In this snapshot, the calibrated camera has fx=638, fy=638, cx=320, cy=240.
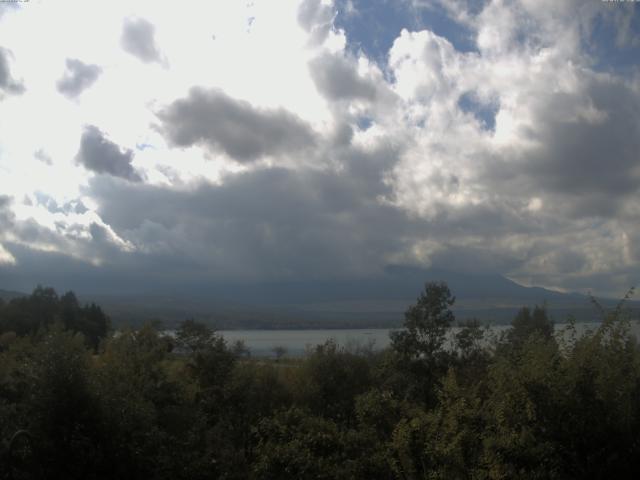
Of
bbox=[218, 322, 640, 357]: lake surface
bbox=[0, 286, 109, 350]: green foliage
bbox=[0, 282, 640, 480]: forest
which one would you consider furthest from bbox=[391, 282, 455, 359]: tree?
bbox=[0, 286, 109, 350]: green foliage

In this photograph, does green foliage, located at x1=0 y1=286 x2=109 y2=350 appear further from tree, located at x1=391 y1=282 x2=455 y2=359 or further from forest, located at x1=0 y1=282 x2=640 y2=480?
forest, located at x1=0 y1=282 x2=640 y2=480

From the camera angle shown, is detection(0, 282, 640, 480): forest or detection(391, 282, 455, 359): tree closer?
detection(0, 282, 640, 480): forest

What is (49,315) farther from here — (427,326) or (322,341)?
(427,326)

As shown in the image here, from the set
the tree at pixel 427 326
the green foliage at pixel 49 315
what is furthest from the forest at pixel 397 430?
the green foliage at pixel 49 315

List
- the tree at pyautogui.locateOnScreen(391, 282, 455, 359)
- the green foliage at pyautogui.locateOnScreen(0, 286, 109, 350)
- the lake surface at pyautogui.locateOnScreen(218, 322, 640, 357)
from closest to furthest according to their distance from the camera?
the lake surface at pyautogui.locateOnScreen(218, 322, 640, 357) → the tree at pyautogui.locateOnScreen(391, 282, 455, 359) → the green foliage at pyautogui.locateOnScreen(0, 286, 109, 350)

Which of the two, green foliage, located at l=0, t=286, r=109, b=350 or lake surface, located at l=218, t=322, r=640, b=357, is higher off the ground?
green foliage, located at l=0, t=286, r=109, b=350

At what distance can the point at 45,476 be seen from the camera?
38.9ft

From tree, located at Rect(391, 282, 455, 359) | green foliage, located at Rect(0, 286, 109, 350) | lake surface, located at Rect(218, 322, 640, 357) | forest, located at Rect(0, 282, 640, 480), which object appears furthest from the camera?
green foliage, located at Rect(0, 286, 109, 350)

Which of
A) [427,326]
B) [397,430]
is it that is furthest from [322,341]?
[397,430]

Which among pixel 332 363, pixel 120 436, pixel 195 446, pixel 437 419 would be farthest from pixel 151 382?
pixel 332 363

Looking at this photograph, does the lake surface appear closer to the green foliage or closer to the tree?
the tree

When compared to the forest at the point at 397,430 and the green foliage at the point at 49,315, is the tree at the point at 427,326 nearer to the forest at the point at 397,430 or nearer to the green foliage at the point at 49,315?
the forest at the point at 397,430

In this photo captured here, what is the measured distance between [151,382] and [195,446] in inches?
250

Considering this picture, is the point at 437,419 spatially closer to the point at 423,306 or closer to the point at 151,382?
the point at 151,382
